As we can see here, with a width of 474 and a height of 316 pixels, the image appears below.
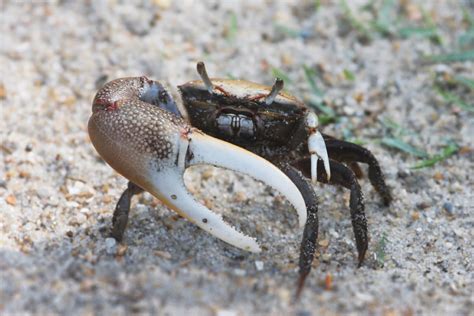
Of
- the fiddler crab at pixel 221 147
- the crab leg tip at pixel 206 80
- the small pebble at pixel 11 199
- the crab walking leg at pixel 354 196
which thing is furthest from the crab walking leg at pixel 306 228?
the small pebble at pixel 11 199

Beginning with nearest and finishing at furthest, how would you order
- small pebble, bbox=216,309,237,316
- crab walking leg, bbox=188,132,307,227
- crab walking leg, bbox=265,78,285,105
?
small pebble, bbox=216,309,237,316 < crab walking leg, bbox=188,132,307,227 < crab walking leg, bbox=265,78,285,105

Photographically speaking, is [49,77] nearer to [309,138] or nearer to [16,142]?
[16,142]

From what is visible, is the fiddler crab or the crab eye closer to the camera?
the fiddler crab

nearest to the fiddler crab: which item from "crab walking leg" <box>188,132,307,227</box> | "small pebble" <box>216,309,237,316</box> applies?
"crab walking leg" <box>188,132,307,227</box>

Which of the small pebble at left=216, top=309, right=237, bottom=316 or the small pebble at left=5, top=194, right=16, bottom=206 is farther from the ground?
the small pebble at left=216, top=309, right=237, bottom=316

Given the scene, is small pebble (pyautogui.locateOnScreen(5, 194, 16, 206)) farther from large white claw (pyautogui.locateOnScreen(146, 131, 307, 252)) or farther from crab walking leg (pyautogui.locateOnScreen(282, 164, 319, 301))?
crab walking leg (pyautogui.locateOnScreen(282, 164, 319, 301))

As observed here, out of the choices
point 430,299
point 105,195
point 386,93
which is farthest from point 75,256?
point 386,93

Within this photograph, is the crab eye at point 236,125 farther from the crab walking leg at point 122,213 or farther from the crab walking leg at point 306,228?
the crab walking leg at point 122,213
